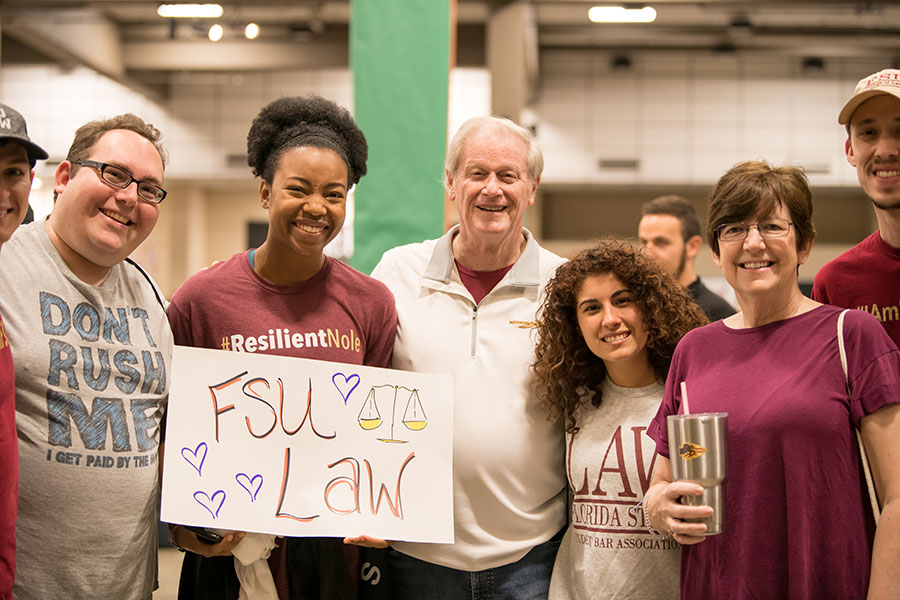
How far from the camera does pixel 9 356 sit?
152 cm

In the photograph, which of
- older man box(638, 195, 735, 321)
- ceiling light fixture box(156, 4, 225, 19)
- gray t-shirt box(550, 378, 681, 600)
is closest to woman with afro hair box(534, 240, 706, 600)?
gray t-shirt box(550, 378, 681, 600)

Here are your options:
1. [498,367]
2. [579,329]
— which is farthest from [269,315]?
[579,329]

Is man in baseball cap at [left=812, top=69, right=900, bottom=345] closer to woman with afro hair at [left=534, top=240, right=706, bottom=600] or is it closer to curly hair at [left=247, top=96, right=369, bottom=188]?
woman with afro hair at [left=534, top=240, right=706, bottom=600]

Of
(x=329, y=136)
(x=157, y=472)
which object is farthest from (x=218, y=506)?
(x=329, y=136)

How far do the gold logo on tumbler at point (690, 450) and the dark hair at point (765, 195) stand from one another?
0.48 metres

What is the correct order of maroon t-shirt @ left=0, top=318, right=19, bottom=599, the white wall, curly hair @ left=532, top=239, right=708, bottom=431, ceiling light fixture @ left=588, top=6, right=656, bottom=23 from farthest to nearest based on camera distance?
the white wall, ceiling light fixture @ left=588, top=6, right=656, bottom=23, curly hair @ left=532, top=239, right=708, bottom=431, maroon t-shirt @ left=0, top=318, right=19, bottom=599

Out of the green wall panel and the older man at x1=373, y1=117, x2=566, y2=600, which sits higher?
the green wall panel

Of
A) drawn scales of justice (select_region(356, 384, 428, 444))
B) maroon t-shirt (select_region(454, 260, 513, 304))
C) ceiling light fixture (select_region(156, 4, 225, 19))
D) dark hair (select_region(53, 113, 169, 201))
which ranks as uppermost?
ceiling light fixture (select_region(156, 4, 225, 19))

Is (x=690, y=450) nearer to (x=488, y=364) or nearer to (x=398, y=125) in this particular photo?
(x=488, y=364)

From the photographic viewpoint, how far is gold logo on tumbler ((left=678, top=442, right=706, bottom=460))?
4.91 ft

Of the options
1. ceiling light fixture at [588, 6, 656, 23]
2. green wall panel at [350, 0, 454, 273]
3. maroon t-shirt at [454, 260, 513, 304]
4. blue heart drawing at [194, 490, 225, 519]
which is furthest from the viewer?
ceiling light fixture at [588, 6, 656, 23]

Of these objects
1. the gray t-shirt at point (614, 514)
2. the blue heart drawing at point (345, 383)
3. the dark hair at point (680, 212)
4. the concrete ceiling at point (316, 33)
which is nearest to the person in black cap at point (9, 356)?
the blue heart drawing at point (345, 383)

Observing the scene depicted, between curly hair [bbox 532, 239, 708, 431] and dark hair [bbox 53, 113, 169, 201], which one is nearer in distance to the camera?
dark hair [bbox 53, 113, 169, 201]

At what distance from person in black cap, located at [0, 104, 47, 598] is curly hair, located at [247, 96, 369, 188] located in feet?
1.80
